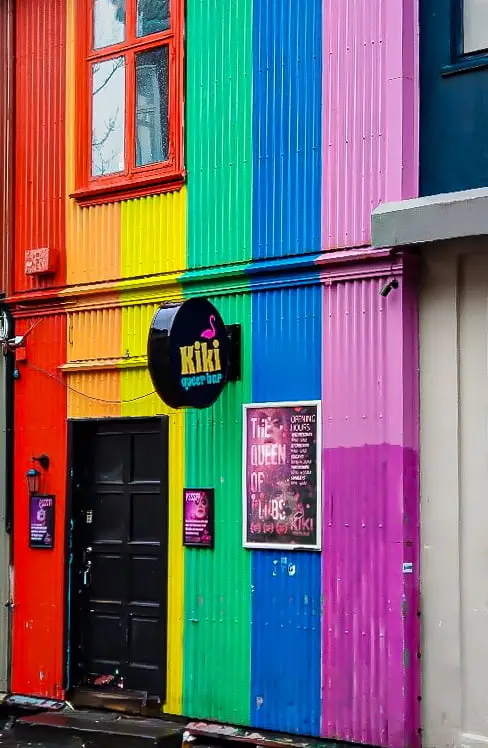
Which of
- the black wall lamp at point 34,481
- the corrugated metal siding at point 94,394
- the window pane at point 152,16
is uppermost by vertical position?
the window pane at point 152,16

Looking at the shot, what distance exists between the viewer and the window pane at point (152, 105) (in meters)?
10.6

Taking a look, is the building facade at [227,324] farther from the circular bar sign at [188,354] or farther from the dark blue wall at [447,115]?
the circular bar sign at [188,354]

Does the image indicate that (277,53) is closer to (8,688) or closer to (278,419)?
(278,419)

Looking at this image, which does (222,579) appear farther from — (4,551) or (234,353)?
(4,551)

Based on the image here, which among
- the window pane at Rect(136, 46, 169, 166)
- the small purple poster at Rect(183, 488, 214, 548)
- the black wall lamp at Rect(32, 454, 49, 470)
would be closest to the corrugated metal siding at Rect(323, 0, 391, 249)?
the window pane at Rect(136, 46, 169, 166)

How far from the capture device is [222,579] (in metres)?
Answer: 9.77

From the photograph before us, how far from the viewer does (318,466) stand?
9.20 metres

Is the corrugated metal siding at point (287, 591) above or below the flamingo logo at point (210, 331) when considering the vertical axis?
below

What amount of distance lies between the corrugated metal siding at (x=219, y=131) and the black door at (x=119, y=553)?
5.30 feet

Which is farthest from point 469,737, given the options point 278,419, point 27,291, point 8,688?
point 27,291

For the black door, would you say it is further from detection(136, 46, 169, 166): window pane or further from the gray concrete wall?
the gray concrete wall

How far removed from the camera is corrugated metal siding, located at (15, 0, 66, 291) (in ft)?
37.5

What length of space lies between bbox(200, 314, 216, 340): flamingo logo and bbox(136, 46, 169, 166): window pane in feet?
5.93

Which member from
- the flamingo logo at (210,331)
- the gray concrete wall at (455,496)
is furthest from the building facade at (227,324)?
the flamingo logo at (210,331)
